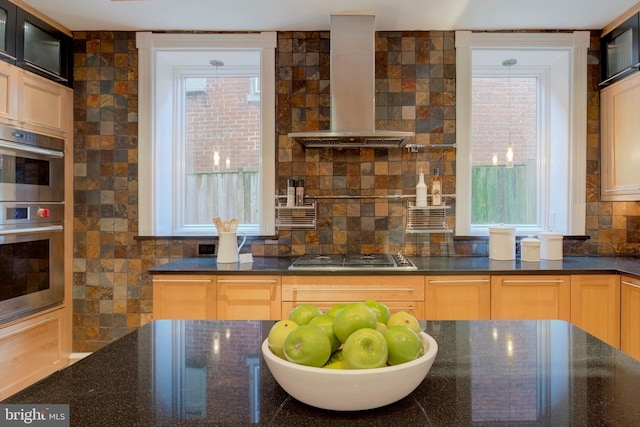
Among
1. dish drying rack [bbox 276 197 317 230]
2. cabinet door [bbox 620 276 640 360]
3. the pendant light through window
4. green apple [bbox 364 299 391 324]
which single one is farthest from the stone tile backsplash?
green apple [bbox 364 299 391 324]

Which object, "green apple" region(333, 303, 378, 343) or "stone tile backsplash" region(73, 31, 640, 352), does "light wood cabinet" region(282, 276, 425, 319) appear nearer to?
"stone tile backsplash" region(73, 31, 640, 352)

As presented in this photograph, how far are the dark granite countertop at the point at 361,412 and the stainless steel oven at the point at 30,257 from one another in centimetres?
176

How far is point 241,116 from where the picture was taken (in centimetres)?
314

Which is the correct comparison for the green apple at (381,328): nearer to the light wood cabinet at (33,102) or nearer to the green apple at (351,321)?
the green apple at (351,321)

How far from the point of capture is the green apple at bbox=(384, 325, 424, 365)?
0.67m

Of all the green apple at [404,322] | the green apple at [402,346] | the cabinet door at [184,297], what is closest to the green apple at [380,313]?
the green apple at [404,322]

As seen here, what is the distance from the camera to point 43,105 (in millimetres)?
2623

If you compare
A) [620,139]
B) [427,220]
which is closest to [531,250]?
[427,220]

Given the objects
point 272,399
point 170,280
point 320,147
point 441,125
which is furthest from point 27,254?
point 441,125

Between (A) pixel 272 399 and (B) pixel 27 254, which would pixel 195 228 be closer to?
(B) pixel 27 254

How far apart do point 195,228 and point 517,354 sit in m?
2.64

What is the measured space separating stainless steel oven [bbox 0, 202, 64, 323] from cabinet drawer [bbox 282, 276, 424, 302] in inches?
70.0

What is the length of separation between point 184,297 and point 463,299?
1.71 meters

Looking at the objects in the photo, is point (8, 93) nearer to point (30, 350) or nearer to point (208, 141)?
point (208, 141)
